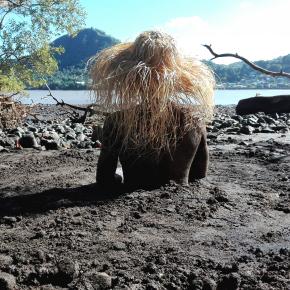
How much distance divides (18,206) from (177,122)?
193 centimetres

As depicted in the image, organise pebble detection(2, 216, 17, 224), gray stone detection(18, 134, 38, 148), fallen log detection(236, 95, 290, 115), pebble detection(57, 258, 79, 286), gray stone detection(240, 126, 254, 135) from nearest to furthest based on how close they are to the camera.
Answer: pebble detection(57, 258, 79, 286), pebble detection(2, 216, 17, 224), gray stone detection(18, 134, 38, 148), gray stone detection(240, 126, 254, 135), fallen log detection(236, 95, 290, 115)

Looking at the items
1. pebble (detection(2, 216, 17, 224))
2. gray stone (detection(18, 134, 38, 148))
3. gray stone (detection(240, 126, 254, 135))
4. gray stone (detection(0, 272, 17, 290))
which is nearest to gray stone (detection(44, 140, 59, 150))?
gray stone (detection(18, 134, 38, 148))

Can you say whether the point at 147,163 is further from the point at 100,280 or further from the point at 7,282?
the point at 7,282

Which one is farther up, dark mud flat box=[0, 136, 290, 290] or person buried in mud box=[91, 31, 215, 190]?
person buried in mud box=[91, 31, 215, 190]

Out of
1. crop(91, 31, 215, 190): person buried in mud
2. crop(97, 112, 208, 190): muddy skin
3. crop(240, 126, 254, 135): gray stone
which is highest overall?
crop(91, 31, 215, 190): person buried in mud

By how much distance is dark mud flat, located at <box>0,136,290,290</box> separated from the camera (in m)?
3.48

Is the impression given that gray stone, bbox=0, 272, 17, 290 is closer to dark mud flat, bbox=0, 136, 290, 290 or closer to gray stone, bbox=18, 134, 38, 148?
dark mud flat, bbox=0, 136, 290, 290

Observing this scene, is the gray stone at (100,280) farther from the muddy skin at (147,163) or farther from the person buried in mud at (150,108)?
the muddy skin at (147,163)

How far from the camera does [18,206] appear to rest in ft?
17.4

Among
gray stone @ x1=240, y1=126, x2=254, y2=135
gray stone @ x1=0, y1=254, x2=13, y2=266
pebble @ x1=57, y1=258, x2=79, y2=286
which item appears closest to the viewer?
pebble @ x1=57, y1=258, x2=79, y2=286

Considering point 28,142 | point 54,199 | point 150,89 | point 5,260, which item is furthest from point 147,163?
point 28,142

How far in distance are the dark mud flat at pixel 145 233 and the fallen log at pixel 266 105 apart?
18.9 meters

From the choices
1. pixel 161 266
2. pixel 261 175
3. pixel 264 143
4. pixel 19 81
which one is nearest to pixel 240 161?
pixel 261 175

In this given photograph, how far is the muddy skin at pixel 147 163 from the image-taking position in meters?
5.57
